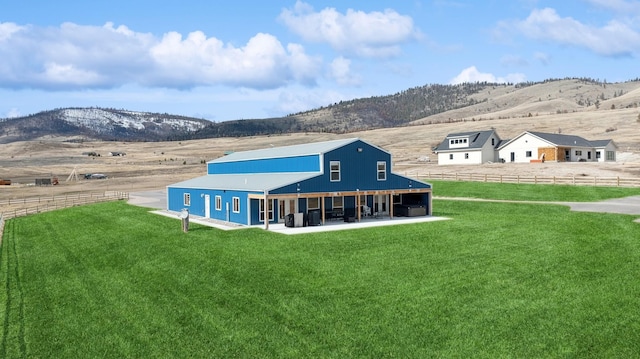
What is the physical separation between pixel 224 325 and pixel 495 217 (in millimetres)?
22615

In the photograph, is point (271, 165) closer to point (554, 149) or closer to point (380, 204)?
point (380, 204)

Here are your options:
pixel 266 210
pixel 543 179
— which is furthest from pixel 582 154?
pixel 266 210

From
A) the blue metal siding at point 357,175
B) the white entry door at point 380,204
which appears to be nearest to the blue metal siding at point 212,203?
the blue metal siding at point 357,175

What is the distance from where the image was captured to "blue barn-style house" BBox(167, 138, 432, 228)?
1320 inches

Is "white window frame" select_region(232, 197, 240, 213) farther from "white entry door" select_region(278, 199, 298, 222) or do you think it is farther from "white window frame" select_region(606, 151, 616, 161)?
"white window frame" select_region(606, 151, 616, 161)

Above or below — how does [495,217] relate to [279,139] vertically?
below

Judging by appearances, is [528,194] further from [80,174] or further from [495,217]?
[80,174]

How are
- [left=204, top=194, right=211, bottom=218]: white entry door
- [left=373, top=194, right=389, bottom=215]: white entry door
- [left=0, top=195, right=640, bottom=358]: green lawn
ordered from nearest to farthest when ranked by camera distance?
[left=0, top=195, right=640, bottom=358]: green lawn
[left=373, top=194, right=389, bottom=215]: white entry door
[left=204, top=194, right=211, bottom=218]: white entry door

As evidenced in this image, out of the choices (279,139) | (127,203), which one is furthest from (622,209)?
(279,139)

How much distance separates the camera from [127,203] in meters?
53.0

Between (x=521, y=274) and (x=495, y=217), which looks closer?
(x=521, y=274)

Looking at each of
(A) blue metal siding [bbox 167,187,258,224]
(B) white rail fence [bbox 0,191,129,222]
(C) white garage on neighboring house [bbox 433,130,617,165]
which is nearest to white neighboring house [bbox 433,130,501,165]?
(C) white garage on neighboring house [bbox 433,130,617,165]

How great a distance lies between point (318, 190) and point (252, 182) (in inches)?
218

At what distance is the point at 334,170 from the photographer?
35.2m
